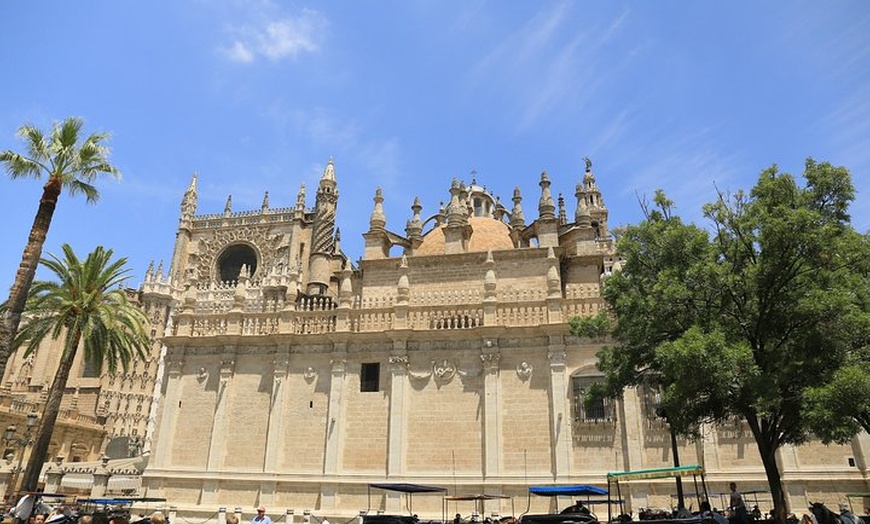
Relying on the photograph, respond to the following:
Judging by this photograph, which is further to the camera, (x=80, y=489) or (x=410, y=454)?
(x=80, y=489)

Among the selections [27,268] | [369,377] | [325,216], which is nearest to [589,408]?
[369,377]

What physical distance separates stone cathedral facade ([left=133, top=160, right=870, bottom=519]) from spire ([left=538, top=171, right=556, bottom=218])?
0.26 ft

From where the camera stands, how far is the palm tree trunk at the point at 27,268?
17.0 metres

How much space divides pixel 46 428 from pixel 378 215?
1596cm

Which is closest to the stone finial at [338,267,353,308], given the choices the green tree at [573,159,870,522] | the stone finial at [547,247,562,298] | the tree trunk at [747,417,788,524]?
the stone finial at [547,247,562,298]

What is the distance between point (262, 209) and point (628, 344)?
179 ft

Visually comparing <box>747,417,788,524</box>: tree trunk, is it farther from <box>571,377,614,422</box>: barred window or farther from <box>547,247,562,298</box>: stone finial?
<box>547,247,562,298</box>: stone finial

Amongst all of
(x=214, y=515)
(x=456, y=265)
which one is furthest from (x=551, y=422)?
(x=214, y=515)

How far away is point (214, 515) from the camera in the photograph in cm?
2119

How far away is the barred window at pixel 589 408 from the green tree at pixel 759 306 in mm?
5810

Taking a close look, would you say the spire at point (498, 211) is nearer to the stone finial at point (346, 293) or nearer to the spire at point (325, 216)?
the spire at point (325, 216)

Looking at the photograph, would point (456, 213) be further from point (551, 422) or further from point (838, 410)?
point (838, 410)

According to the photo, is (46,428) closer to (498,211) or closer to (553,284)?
(553,284)

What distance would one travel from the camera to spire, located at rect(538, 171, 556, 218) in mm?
26766
